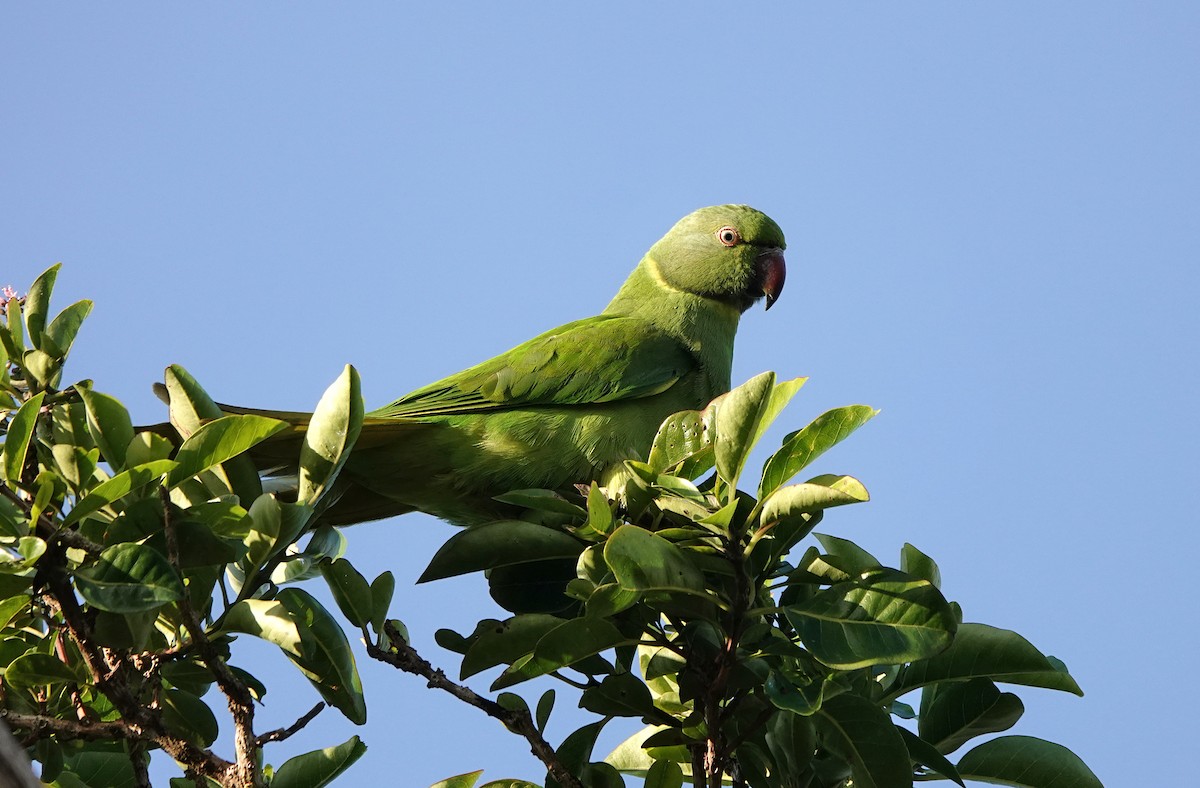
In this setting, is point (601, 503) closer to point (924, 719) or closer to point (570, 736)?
point (570, 736)

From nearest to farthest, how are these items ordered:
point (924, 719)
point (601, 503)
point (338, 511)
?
1. point (601, 503)
2. point (924, 719)
3. point (338, 511)

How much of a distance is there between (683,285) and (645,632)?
250 centimetres

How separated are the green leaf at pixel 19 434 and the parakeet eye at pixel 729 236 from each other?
328 centimetres

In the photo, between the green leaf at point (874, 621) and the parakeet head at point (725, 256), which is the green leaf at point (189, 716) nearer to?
the green leaf at point (874, 621)

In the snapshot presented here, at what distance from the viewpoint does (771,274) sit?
15.8 feet

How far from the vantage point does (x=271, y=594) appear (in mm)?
2182

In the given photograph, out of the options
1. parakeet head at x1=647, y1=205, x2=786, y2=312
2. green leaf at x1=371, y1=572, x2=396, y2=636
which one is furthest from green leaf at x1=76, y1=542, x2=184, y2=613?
parakeet head at x1=647, y1=205, x2=786, y2=312

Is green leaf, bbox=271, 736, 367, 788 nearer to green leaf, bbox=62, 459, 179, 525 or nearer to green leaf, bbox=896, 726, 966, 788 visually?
green leaf, bbox=62, 459, 179, 525

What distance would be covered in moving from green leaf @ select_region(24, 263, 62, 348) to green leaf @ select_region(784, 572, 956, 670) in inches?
65.5

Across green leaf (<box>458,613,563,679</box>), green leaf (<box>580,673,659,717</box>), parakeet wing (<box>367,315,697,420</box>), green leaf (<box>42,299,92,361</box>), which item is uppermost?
parakeet wing (<box>367,315,697,420</box>)

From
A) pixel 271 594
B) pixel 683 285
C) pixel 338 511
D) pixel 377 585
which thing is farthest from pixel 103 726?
pixel 683 285

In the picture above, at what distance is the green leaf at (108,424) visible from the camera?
205 centimetres

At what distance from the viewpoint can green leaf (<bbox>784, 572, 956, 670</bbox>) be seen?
1.98 m

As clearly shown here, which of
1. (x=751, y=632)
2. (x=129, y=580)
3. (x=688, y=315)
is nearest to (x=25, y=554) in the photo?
(x=129, y=580)
